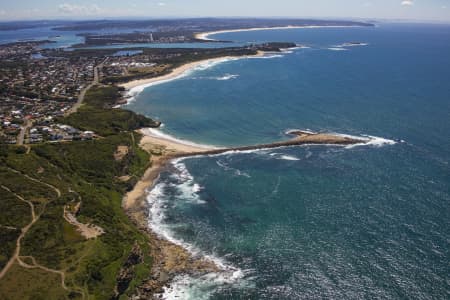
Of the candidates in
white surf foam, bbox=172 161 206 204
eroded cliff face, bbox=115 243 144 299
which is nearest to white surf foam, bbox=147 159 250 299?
white surf foam, bbox=172 161 206 204

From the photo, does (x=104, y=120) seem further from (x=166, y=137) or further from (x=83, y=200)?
(x=83, y=200)

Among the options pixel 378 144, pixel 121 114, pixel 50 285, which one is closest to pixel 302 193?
pixel 378 144

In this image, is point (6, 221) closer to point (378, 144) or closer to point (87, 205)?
point (87, 205)

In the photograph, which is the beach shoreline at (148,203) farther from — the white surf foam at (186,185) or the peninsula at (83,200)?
the white surf foam at (186,185)

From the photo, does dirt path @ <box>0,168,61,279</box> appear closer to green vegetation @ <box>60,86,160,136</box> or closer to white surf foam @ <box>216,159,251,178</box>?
green vegetation @ <box>60,86,160,136</box>

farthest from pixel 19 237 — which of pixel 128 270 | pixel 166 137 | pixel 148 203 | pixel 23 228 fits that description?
pixel 166 137

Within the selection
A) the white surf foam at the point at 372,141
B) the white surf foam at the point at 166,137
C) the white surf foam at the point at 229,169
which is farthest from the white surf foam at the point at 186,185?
the white surf foam at the point at 372,141
